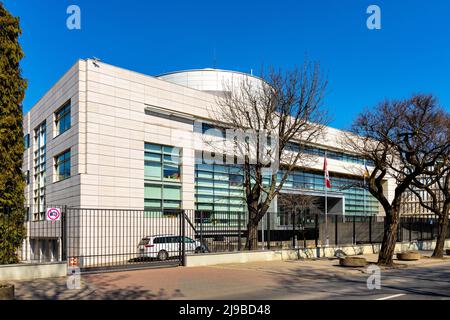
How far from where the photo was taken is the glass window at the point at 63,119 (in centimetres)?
3267

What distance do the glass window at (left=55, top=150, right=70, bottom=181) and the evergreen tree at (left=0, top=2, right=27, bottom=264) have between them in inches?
726

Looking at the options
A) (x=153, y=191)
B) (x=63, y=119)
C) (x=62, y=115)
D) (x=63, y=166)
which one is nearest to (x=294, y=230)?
(x=153, y=191)

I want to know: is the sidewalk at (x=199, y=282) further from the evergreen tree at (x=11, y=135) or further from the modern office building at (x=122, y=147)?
the modern office building at (x=122, y=147)

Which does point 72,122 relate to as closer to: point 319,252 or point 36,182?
point 36,182

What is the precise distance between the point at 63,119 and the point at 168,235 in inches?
653

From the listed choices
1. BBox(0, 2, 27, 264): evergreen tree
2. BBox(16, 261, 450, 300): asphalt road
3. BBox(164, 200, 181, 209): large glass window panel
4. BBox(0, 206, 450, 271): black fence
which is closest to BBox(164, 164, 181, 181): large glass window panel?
BBox(164, 200, 181, 209): large glass window panel

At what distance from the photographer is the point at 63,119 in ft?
111

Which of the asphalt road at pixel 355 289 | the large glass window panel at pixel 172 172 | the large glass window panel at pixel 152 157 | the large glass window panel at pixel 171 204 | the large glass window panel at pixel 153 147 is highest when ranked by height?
the large glass window panel at pixel 153 147

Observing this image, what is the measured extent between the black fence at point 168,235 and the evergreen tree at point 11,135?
40cm

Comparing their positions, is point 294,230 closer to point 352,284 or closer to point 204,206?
point 352,284

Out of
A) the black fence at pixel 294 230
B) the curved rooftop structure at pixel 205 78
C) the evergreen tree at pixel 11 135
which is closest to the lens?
the evergreen tree at pixel 11 135

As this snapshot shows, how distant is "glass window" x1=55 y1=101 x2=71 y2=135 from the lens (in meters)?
32.7

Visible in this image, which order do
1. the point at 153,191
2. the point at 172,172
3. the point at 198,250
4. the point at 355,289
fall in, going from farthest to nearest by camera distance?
1. the point at 172,172
2. the point at 153,191
3. the point at 198,250
4. the point at 355,289

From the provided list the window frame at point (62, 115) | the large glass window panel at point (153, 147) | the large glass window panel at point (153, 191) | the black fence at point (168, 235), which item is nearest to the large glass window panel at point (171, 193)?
the large glass window panel at point (153, 191)
